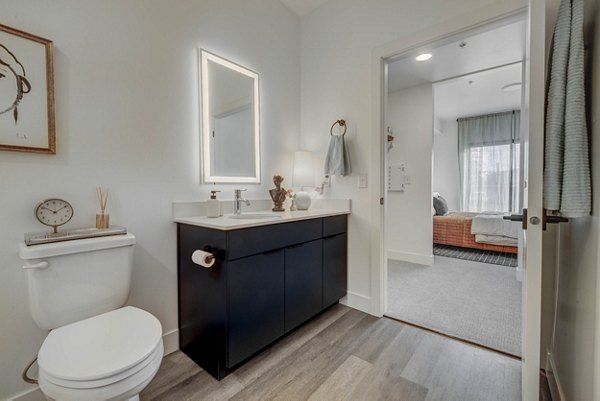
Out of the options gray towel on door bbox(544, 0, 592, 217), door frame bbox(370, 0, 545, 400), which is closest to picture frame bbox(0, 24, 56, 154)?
door frame bbox(370, 0, 545, 400)

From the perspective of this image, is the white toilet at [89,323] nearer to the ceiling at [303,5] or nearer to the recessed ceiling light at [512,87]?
the ceiling at [303,5]

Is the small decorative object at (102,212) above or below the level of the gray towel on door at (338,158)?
below

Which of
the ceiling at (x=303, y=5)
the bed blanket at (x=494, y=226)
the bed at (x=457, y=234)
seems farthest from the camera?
the bed at (x=457, y=234)

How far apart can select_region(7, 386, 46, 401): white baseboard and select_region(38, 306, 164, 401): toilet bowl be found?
19.1 inches

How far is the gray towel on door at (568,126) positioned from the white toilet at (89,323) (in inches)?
62.2

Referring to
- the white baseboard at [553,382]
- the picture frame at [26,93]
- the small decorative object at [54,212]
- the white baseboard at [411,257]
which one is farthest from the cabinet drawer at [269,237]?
the white baseboard at [411,257]

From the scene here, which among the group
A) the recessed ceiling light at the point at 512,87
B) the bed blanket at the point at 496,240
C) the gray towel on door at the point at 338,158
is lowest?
the bed blanket at the point at 496,240

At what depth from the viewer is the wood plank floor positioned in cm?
133

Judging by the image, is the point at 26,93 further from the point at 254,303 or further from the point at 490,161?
the point at 490,161

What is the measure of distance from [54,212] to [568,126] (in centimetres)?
216

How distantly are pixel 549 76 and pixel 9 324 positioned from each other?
8.33 feet

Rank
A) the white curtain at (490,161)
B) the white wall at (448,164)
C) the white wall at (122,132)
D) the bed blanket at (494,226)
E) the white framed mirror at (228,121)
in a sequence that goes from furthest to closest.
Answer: the white wall at (448,164)
the white curtain at (490,161)
the bed blanket at (494,226)
the white framed mirror at (228,121)
the white wall at (122,132)

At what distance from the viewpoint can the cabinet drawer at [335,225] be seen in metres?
2.05

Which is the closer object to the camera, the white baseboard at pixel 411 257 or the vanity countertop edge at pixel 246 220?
the vanity countertop edge at pixel 246 220
